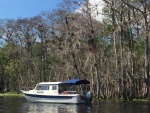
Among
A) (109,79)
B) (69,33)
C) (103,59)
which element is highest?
(69,33)

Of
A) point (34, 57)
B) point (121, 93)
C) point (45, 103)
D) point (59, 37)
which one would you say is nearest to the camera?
point (45, 103)

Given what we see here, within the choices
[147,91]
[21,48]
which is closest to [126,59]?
[147,91]

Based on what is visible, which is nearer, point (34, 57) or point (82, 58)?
point (82, 58)

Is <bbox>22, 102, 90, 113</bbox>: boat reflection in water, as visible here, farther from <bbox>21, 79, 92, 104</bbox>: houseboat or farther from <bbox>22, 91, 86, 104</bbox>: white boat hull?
<bbox>21, 79, 92, 104</bbox>: houseboat

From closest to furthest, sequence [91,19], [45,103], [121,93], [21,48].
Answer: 1. [45,103]
2. [121,93]
3. [91,19]
4. [21,48]

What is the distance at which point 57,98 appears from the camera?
44.3m

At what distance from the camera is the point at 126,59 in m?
53.3

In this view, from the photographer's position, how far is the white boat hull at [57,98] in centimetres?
4182

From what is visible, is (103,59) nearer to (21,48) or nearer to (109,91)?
(109,91)

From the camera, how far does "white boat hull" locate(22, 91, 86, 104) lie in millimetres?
41819

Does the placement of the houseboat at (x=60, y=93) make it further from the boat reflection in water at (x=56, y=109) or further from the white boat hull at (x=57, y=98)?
the boat reflection in water at (x=56, y=109)

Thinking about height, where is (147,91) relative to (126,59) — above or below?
below

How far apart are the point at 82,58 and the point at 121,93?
16.1m

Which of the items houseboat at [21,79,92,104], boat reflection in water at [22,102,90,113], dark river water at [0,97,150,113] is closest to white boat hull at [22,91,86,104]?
houseboat at [21,79,92,104]
